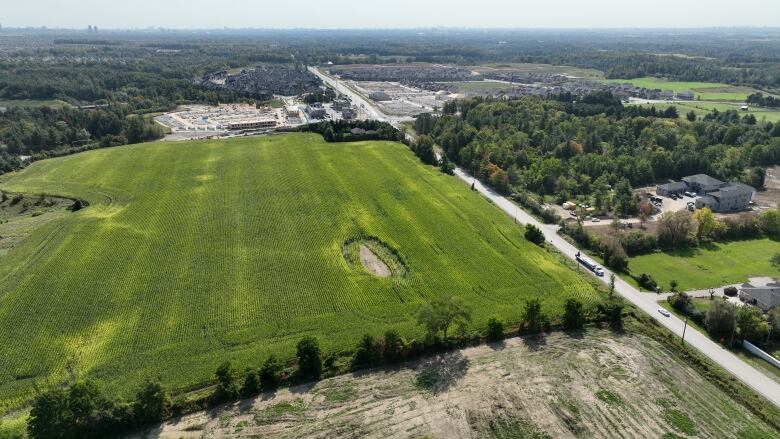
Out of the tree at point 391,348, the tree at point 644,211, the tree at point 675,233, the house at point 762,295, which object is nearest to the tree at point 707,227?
the tree at point 675,233

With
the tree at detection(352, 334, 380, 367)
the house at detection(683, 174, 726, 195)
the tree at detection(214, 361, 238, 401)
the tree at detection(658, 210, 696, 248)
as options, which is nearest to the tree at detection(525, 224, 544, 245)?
the tree at detection(658, 210, 696, 248)

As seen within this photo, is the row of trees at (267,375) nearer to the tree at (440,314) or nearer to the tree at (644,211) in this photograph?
the tree at (440,314)

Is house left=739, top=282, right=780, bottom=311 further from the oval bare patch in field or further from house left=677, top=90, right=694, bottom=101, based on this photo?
house left=677, top=90, right=694, bottom=101

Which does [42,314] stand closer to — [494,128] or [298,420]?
[298,420]

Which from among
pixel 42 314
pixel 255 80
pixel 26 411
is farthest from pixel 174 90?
pixel 26 411

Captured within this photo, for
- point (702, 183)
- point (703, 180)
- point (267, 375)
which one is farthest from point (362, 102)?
point (267, 375)
